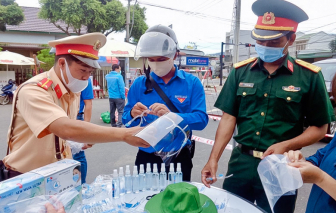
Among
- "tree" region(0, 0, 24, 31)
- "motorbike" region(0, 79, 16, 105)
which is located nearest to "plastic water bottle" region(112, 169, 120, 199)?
"motorbike" region(0, 79, 16, 105)

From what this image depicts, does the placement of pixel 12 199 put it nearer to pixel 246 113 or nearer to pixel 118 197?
pixel 118 197

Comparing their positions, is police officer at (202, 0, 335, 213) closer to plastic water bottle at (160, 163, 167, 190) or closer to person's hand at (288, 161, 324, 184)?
plastic water bottle at (160, 163, 167, 190)

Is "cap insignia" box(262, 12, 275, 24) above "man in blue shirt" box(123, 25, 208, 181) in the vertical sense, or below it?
above

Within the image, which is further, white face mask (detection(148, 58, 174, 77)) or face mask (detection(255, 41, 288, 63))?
white face mask (detection(148, 58, 174, 77))

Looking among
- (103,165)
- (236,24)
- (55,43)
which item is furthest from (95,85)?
(55,43)

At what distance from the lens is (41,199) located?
1074 millimetres

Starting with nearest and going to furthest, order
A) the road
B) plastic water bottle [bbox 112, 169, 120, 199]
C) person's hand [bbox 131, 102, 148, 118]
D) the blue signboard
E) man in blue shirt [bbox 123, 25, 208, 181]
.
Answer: plastic water bottle [bbox 112, 169, 120, 199] → person's hand [bbox 131, 102, 148, 118] → man in blue shirt [bbox 123, 25, 208, 181] → the road → the blue signboard

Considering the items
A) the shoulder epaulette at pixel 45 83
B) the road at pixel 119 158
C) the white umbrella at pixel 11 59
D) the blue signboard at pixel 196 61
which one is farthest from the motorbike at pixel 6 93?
the shoulder epaulette at pixel 45 83

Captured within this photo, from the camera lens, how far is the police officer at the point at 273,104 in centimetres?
164

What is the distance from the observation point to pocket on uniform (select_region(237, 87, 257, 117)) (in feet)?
5.85

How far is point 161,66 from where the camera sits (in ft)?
6.65

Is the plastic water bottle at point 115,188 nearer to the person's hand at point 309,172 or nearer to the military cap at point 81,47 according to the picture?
the military cap at point 81,47

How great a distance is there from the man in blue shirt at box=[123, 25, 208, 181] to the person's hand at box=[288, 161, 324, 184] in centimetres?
89

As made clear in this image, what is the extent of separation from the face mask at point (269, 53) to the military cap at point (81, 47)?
3.75 feet
